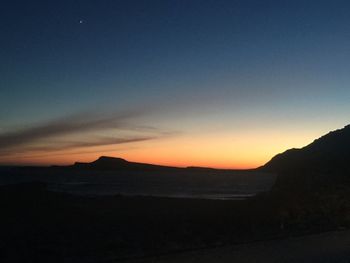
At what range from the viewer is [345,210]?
25.9 m

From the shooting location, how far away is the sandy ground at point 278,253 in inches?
542

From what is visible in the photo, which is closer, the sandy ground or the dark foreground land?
the sandy ground

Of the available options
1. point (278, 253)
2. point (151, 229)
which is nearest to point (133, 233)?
point (151, 229)

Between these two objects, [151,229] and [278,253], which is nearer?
[278,253]

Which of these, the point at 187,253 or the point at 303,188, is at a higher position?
the point at 303,188

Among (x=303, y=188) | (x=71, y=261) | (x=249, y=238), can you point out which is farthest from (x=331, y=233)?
(x=303, y=188)

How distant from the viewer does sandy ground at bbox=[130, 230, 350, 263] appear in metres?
13.8

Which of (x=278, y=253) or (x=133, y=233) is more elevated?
(x=133, y=233)

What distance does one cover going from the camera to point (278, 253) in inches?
583

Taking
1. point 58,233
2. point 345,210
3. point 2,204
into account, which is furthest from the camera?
point 2,204

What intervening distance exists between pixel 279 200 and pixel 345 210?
22.7ft

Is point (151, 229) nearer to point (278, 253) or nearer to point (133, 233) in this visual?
point (133, 233)

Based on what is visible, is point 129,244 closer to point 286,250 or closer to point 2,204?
point 286,250

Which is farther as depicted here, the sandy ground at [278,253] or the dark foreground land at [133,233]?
the dark foreground land at [133,233]
